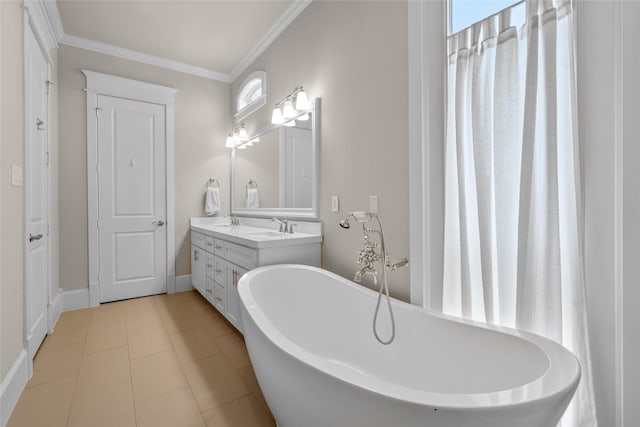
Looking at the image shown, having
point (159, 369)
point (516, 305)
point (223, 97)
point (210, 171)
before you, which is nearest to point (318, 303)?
point (516, 305)

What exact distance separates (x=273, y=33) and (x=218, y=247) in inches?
84.2

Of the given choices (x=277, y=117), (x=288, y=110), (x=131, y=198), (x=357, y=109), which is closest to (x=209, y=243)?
(x=131, y=198)

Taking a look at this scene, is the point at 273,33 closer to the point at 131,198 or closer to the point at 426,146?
the point at 426,146

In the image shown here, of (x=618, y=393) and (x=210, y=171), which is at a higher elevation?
(x=210, y=171)

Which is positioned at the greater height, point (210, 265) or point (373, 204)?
point (373, 204)

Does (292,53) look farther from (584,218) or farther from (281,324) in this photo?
(584,218)

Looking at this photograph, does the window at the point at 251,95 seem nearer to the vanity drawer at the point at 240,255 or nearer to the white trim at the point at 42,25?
the vanity drawer at the point at 240,255

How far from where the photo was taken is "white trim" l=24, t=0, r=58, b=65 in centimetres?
199

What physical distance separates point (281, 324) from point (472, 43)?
177cm

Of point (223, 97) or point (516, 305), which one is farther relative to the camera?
point (223, 97)

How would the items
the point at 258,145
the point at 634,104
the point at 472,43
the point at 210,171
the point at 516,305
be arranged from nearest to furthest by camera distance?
the point at 634,104
the point at 516,305
the point at 472,43
the point at 258,145
the point at 210,171

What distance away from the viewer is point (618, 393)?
0.97 metres

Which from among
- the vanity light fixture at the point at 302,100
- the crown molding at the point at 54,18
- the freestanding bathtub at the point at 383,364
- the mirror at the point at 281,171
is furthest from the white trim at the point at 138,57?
the freestanding bathtub at the point at 383,364

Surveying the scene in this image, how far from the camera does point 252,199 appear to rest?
131 inches
